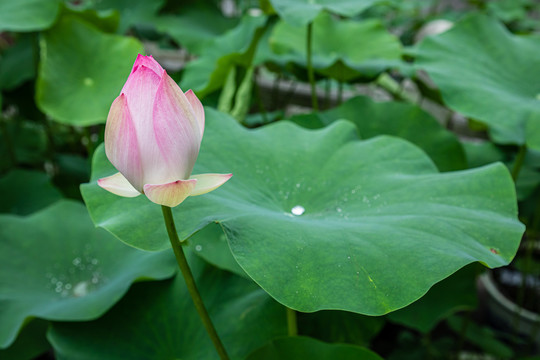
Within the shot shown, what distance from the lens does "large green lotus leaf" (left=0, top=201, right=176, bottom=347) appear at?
26.6 inches

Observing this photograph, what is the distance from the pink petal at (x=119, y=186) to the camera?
0.40 meters

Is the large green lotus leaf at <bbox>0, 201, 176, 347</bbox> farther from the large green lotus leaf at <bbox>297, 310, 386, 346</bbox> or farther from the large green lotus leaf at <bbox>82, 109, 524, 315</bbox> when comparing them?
the large green lotus leaf at <bbox>297, 310, 386, 346</bbox>

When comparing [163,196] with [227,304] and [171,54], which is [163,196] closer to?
[227,304]

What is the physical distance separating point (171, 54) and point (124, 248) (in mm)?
1767

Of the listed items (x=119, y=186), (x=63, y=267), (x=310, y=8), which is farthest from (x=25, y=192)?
(x=119, y=186)

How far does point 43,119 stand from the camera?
148cm

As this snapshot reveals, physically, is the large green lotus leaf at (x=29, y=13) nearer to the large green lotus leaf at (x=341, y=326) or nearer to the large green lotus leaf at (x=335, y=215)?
the large green lotus leaf at (x=335, y=215)

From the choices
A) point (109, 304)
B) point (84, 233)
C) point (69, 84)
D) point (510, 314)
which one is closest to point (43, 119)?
point (69, 84)

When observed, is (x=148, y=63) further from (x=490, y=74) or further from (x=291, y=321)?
(x=490, y=74)

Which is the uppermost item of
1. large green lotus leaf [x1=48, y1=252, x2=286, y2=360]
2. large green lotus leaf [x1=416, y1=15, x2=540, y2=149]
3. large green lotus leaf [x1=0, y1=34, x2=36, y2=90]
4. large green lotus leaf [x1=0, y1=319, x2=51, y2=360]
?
large green lotus leaf [x1=416, y1=15, x2=540, y2=149]

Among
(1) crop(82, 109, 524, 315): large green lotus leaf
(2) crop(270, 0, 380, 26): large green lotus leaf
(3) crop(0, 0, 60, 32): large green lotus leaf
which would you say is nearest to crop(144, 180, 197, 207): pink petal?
(1) crop(82, 109, 524, 315): large green lotus leaf

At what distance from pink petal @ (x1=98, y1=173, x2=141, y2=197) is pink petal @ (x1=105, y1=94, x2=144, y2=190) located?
1.2 inches

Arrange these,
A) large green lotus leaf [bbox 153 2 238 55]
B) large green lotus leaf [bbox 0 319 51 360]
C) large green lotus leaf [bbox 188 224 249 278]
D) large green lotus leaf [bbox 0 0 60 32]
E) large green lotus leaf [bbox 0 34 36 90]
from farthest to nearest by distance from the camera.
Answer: large green lotus leaf [bbox 153 2 238 55], large green lotus leaf [bbox 0 34 36 90], large green lotus leaf [bbox 0 0 60 32], large green lotus leaf [bbox 0 319 51 360], large green lotus leaf [bbox 188 224 249 278]

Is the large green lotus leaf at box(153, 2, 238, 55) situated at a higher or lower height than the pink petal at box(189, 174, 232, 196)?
lower
